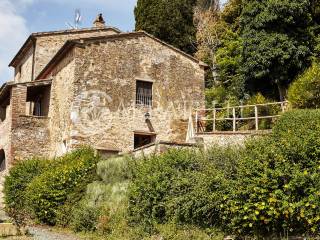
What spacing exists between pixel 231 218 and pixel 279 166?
5.38ft

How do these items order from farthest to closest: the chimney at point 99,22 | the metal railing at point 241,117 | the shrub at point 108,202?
1. the chimney at point 99,22
2. the metal railing at point 241,117
3. the shrub at point 108,202

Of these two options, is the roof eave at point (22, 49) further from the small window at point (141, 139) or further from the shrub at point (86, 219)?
the shrub at point (86, 219)

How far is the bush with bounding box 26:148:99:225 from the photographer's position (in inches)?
661

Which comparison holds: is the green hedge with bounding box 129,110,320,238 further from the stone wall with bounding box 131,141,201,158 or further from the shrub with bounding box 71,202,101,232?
the stone wall with bounding box 131,141,201,158

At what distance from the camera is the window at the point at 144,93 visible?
2402cm

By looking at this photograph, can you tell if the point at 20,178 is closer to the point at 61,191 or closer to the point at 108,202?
the point at 61,191

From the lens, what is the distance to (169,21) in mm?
37312

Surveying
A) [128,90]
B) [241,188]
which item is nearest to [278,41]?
[128,90]

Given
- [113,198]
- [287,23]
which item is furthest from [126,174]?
[287,23]

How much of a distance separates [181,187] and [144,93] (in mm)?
12224

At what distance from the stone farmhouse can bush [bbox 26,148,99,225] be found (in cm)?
451

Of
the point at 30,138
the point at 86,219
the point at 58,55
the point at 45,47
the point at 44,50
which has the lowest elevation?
the point at 86,219

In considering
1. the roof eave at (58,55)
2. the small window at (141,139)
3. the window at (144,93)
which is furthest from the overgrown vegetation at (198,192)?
the roof eave at (58,55)

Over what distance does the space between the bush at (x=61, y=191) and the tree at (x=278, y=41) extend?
40.1ft
